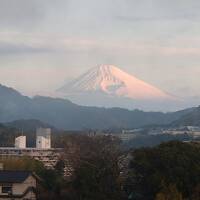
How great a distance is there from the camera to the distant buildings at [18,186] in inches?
1117

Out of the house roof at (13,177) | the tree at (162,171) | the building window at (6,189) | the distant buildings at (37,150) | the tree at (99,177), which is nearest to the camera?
the tree at (99,177)

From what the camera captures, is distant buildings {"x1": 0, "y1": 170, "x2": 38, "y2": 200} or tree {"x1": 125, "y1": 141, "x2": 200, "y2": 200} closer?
tree {"x1": 125, "y1": 141, "x2": 200, "y2": 200}

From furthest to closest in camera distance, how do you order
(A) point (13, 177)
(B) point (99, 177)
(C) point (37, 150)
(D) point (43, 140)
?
(D) point (43, 140) < (C) point (37, 150) < (A) point (13, 177) < (B) point (99, 177)

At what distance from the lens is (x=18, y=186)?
93.5 ft

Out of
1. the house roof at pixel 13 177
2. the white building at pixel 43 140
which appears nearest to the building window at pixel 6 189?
the house roof at pixel 13 177

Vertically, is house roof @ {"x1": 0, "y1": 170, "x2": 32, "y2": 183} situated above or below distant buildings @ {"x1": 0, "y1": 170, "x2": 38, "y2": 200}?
above

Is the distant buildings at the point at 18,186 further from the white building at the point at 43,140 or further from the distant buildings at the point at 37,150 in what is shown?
the white building at the point at 43,140

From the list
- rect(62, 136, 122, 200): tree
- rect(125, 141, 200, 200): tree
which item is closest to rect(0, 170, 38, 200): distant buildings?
rect(62, 136, 122, 200): tree

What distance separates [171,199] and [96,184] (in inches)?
140

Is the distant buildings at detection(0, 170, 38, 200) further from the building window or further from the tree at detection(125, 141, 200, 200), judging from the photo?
the tree at detection(125, 141, 200, 200)

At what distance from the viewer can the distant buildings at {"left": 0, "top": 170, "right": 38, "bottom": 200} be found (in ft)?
93.0

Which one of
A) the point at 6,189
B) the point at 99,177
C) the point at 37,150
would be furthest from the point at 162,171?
the point at 37,150

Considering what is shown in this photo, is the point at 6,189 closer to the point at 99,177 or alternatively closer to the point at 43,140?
the point at 99,177

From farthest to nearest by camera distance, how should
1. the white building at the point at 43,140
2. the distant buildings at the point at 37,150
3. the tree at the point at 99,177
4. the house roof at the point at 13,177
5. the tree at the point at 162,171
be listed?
the white building at the point at 43,140, the distant buildings at the point at 37,150, the house roof at the point at 13,177, the tree at the point at 162,171, the tree at the point at 99,177
